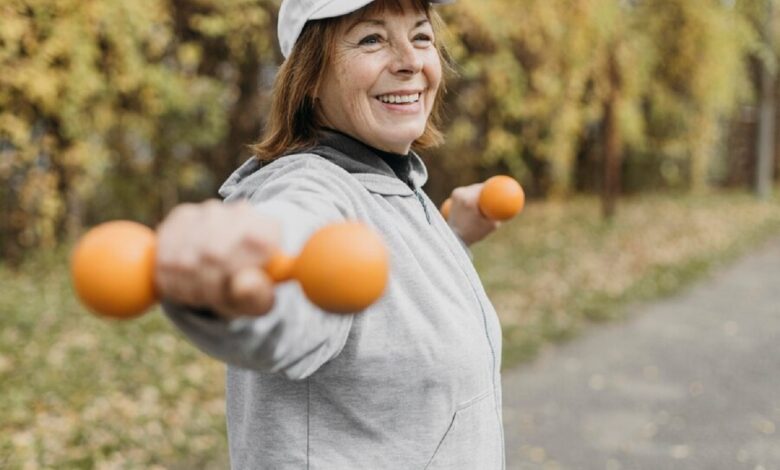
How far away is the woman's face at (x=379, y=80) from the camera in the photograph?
142 cm

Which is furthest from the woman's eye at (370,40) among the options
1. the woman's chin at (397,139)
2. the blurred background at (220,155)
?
the blurred background at (220,155)

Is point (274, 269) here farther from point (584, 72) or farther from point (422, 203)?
point (584, 72)

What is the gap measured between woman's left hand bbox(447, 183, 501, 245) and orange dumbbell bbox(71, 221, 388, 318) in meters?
1.14

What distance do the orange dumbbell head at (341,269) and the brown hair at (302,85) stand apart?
647 millimetres

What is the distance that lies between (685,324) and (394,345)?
5.61 m

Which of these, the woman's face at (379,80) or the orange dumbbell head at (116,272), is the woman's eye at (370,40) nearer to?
→ the woman's face at (379,80)

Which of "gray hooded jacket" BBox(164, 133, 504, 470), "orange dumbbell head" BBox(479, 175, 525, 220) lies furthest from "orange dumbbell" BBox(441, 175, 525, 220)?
"gray hooded jacket" BBox(164, 133, 504, 470)

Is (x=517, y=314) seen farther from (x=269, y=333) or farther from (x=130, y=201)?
(x=269, y=333)

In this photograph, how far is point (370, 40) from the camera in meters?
1.43

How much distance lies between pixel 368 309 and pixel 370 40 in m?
0.51

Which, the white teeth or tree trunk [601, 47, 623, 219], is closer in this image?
the white teeth

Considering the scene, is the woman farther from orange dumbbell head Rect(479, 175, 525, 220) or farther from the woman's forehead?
orange dumbbell head Rect(479, 175, 525, 220)

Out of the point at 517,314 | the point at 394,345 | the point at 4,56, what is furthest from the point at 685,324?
the point at 394,345

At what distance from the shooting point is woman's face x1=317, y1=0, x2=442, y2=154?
1422 millimetres
